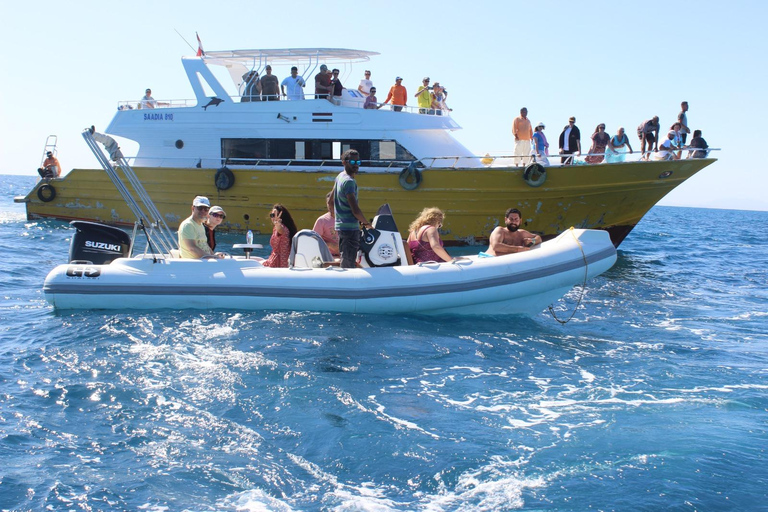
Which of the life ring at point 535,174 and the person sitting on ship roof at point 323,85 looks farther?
the person sitting on ship roof at point 323,85

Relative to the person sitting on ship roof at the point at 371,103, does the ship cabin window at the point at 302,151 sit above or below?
below

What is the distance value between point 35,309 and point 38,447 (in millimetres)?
4396

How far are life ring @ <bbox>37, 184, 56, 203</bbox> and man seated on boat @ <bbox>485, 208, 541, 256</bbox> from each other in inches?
563

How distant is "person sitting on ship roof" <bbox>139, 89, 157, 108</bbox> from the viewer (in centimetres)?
1689

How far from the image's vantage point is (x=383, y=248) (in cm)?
793

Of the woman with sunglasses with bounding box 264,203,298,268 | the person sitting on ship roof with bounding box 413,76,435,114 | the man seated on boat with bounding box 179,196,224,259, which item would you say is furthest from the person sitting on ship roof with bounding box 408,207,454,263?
the person sitting on ship roof with bounding box 413,76,435,114

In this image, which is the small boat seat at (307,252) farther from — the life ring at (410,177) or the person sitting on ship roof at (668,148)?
the person sitting on ship roof at (668,148)

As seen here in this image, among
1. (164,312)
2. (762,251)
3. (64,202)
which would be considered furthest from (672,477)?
(762,251)

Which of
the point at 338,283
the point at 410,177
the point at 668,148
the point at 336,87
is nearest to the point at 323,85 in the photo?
the point at 336,87

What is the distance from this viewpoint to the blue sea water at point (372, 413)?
153 inches

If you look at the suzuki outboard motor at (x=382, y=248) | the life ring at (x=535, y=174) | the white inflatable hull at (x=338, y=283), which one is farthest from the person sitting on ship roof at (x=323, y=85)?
the white inflatable hull at (x=338, y=283)

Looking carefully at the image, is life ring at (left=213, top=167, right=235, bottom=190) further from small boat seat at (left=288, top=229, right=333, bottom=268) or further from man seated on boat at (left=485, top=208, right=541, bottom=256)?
man seated on boat at (left=485, top=208, right=541, bottom=256)

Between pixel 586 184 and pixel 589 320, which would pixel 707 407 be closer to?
pixel 589 320

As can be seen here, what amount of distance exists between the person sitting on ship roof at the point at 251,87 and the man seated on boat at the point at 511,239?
30.4ft
